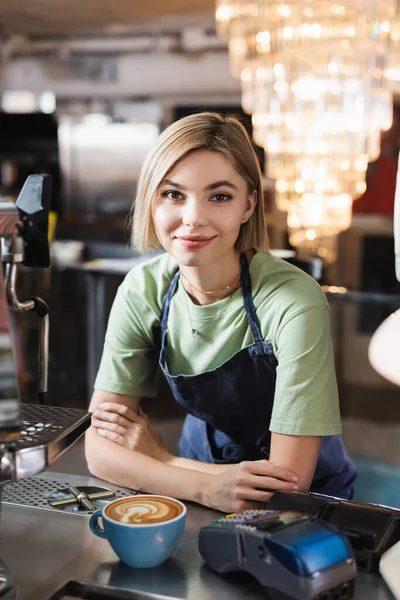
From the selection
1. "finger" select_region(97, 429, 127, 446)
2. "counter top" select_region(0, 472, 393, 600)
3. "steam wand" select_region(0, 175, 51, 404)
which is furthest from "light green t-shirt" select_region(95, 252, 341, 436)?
"steam wand" select_region(0, 175, 51, 404)

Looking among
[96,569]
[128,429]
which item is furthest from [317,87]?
[96,569]

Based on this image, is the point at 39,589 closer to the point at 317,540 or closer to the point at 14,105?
the point at 317,540

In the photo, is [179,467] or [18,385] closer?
[18,385]

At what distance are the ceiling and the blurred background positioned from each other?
0.02 meters

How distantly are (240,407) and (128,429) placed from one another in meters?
0.23

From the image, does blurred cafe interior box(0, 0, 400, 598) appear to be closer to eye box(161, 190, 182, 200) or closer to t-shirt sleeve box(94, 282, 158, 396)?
t-shirt sleeve box(94, 282, 158, 396)

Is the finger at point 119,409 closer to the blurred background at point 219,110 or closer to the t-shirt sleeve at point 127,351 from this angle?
the t-shirt sleeve at point 127,351

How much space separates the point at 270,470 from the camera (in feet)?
4.24

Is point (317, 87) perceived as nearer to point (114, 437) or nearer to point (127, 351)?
point (127, 351)

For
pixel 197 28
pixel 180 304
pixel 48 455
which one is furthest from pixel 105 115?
pixel 48 455

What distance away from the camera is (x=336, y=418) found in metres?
1.36

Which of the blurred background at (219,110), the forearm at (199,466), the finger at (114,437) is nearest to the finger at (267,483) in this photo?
the forearm at (199,466)

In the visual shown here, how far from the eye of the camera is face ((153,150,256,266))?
Answer: 1360mm

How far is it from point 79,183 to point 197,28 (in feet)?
7.29
